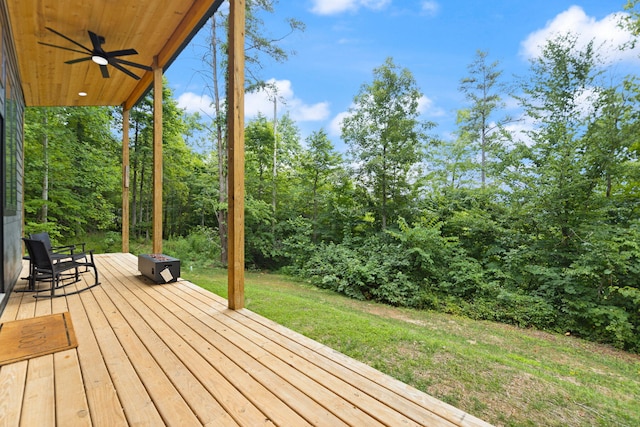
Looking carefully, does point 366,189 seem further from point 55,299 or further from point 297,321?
point 55,299

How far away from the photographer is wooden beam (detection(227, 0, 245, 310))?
2793 millimetres

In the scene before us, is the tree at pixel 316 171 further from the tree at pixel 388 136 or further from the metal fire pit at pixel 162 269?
the metal fire pit at pixel 162 269

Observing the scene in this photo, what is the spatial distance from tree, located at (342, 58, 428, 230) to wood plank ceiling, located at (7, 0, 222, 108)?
4837mm

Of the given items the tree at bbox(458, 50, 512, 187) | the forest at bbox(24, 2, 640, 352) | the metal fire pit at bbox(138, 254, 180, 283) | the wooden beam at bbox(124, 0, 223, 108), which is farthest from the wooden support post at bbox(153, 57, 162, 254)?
the tree at bbox(458, 50, 512, 187)

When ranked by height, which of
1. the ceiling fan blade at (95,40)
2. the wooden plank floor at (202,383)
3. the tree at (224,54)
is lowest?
the wooden plank floor at (202,383)

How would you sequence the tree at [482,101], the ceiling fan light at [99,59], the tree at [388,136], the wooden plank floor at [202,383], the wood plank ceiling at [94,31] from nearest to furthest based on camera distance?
1. the wooden plank floor at [202,383]
2. the wood plank ceiling at [94,31]
3. the ceiling fan light at [99,59]
4. the tree at [388,136]
5. the tree at [482,101]

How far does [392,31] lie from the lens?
11750mm

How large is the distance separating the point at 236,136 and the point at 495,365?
9.35ft

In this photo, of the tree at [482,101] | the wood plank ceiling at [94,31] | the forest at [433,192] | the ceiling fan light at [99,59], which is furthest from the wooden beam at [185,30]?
the tree at [482,101]

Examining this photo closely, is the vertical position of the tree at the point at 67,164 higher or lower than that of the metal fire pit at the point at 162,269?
higher

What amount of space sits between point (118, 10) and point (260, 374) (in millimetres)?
3800

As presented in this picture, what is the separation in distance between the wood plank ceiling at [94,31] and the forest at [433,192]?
335 cm

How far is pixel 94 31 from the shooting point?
12.1 feet

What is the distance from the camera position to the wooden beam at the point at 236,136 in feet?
9.16
